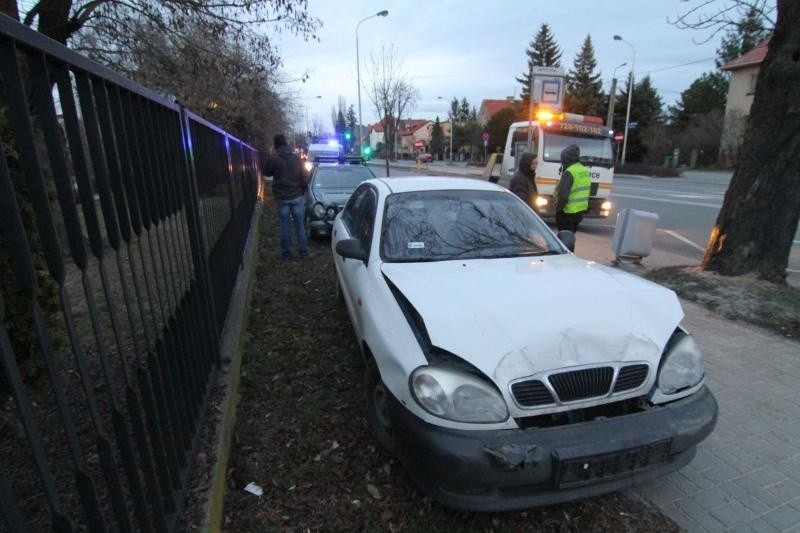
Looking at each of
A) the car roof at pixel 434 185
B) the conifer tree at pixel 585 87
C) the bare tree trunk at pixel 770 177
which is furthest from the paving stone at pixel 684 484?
the conifer tree at pixel 585 87

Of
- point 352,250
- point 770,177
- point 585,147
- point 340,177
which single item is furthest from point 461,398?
point 585,147

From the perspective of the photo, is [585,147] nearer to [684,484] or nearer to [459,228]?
[459,228]

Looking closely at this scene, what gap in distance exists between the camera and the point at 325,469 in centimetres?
283

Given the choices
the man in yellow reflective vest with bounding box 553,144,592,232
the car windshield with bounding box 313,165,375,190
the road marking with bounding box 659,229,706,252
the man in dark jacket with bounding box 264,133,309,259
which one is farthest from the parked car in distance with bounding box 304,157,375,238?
the road marking with bounding box 659,229,706,252

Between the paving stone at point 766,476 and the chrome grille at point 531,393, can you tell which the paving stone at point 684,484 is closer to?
the paving stone at point 766,476

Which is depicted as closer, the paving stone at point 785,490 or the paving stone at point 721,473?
the paving stone at point 785,490

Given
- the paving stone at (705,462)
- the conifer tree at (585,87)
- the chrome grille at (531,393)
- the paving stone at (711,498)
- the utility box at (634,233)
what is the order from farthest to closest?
the conifer tree at (585,87) < the utility box at (634,233) < the paving stone at (705,462) < the paving stone at (711,498) < the chrome grille at (531,393)

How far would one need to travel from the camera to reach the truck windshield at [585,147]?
11.2 m

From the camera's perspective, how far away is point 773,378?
12.5 feet

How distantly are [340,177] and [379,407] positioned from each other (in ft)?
26.2

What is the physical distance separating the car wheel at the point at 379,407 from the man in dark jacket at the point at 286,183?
5.15 m

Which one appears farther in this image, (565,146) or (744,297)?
(565,146)

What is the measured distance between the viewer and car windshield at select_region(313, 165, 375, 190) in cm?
991

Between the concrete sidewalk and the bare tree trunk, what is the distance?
5.25 feet
